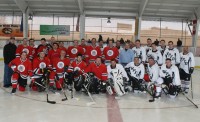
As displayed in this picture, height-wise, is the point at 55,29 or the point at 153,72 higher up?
the point at 55,29

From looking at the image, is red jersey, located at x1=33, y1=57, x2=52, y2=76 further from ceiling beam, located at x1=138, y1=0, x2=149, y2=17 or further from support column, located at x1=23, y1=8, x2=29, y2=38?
support column, located at x1=23, y1=8, x2=29, y2=38

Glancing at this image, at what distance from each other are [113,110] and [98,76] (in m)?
1.33

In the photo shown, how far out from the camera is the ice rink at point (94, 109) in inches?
155

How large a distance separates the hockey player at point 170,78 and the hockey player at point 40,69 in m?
2.45

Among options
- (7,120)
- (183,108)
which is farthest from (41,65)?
(183,108)

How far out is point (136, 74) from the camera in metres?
5.86

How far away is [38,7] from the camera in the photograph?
45.0 feet

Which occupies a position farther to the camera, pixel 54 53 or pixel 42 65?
pixel 54 53

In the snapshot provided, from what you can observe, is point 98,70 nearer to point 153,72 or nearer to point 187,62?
point 153,72

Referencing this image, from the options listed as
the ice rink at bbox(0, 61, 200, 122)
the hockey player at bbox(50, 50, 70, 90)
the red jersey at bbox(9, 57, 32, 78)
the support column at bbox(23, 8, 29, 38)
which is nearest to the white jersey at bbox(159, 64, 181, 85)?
the ice rink at bbox(0, 61, 200, 122)

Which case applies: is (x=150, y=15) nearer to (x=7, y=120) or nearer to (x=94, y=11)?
(x=94, y=11)

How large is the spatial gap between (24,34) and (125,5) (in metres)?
5.64

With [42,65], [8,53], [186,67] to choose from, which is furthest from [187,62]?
[8,53]

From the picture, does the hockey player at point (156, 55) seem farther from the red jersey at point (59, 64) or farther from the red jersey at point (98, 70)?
the red jersey at point (59, 64)
